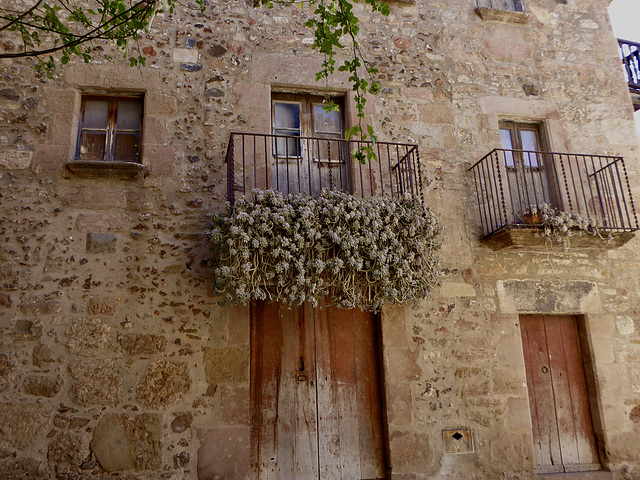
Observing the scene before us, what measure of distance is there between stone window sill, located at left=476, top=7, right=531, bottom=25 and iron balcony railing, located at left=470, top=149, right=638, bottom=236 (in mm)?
1588

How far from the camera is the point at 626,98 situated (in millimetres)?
5711

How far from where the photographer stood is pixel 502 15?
224 inches

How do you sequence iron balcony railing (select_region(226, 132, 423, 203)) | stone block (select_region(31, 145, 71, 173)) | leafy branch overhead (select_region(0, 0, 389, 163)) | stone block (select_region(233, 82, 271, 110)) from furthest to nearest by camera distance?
stone block (select_region(233, 82, 271, 110)), iron balcony railing (select_region(226, 132, 423, 203)), stone block (select_region(31, 145, 71, 173)), leafy branch overhead (select_region(0, 0, 389, 163))

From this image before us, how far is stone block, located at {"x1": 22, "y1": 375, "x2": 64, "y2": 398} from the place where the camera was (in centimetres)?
381

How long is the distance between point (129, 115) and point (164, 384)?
2.50 metres

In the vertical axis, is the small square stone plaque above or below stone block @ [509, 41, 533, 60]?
below

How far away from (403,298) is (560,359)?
76.9 inches

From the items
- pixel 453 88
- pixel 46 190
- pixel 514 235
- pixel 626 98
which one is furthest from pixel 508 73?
pixel 46 190

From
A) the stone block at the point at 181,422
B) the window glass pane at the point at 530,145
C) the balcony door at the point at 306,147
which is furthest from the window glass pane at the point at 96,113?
the window glass pane at the point at 530,145

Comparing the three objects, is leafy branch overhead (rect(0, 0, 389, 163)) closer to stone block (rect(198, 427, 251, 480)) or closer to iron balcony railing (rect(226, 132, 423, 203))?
iron balcony railing (rect(226, 132, 423, 203))

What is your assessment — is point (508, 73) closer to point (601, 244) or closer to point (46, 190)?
point (601, 244)

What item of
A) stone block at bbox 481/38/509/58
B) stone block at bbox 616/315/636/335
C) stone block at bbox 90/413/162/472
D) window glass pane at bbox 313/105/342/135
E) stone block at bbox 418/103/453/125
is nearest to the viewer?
stone block at bbox 90/413/162/472

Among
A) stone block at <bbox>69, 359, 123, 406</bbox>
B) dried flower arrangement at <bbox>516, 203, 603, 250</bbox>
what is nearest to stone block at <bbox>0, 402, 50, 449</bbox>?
stone block at <bbox>69, 359, 123, 406</bbox>

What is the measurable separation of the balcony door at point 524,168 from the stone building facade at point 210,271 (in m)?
0.13
